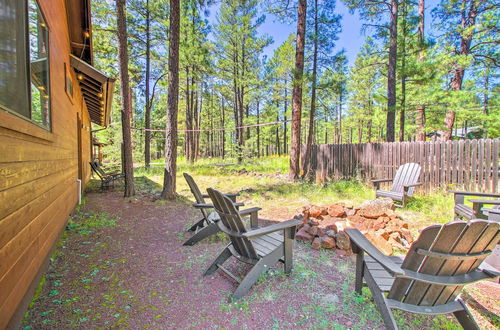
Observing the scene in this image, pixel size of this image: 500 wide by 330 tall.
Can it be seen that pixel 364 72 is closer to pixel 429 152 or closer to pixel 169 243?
pixel 429 152

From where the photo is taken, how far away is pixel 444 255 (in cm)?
143

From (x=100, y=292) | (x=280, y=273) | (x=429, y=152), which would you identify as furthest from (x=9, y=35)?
(x=429, y=152)

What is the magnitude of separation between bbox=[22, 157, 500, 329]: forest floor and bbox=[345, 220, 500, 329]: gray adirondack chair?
1.07 ft

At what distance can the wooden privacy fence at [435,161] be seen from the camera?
18.0 feet

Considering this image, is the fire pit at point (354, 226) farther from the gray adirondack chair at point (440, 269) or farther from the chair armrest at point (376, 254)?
the gray adirondack chair at point (440, 269)

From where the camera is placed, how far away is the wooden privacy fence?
549 centimetres

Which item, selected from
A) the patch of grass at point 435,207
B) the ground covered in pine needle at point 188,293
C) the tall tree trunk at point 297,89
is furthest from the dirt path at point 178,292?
the tall tree trunk at point 297,89

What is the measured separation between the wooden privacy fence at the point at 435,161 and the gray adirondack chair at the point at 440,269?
565 cm

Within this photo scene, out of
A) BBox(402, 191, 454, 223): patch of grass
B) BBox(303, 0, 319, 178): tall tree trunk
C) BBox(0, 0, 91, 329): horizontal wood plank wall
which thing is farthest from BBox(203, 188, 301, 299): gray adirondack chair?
BBox(303, 0, 319, 178): tall tree trunk

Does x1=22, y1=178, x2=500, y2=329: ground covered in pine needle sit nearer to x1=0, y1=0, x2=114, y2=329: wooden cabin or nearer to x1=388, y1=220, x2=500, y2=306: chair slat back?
x1=0, y1=0, x2=114, y2=329: wooden cabin

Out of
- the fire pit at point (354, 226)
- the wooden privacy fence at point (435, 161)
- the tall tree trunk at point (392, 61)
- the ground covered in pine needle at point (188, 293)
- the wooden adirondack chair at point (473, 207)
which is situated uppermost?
the tall tree trunk at point (392, 61)

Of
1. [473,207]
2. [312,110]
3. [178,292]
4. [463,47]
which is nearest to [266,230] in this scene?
[178,292]

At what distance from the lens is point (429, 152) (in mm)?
6215

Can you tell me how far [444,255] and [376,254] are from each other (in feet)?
1.35
